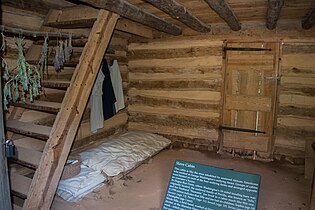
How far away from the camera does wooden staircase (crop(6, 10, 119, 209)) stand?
2.05 m

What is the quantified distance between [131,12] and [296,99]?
2.66 meters

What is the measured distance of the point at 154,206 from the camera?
2506mm

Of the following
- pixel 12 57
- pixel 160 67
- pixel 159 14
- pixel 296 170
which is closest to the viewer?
pixel 12 57

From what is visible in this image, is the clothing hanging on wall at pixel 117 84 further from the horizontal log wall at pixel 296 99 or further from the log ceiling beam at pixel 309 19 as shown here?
the log ceiling beam at pixel 309 19

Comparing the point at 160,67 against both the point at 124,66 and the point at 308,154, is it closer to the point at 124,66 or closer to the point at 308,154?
the point at 124,66

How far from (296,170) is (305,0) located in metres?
2.30

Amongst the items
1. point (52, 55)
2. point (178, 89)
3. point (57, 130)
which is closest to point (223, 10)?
point (178, 89)

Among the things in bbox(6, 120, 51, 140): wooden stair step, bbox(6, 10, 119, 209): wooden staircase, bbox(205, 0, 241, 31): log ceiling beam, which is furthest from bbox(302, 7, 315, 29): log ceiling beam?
bbox(6, 120, 51, 140): wooden stair step

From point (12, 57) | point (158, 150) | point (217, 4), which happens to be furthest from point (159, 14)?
point (158, 150)

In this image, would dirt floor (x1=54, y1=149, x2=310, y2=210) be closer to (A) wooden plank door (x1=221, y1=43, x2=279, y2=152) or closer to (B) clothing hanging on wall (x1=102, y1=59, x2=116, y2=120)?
(A) wooden plank door (x1=221, y1=43, x2=279, y2=152)

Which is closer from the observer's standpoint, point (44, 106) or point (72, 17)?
point (44, 106)

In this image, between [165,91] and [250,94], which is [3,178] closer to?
[165,91]

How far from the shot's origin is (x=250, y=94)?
3701 mm

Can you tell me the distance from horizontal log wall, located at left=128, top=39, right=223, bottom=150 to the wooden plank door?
0.20 meters
